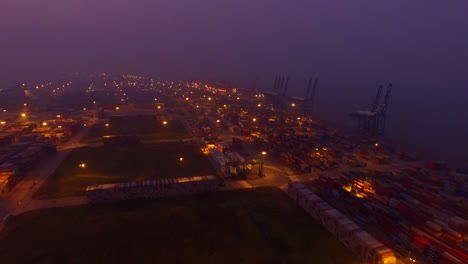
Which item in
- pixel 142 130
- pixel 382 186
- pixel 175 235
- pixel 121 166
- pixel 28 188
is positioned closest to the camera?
pixel 175 235

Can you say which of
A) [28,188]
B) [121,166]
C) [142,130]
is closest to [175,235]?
[121,166]

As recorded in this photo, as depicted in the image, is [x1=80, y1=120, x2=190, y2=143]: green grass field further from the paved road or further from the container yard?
the paved road

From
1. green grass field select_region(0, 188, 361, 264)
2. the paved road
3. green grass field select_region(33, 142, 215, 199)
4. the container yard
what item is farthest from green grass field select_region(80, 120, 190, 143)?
green grass field select_region(0, 188, 361, 264)

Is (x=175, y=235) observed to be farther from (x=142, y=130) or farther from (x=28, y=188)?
(x=142, y=130)

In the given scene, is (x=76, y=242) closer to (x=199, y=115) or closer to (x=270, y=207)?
(x=270, y=207)

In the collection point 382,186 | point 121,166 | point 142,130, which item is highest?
point 382,186

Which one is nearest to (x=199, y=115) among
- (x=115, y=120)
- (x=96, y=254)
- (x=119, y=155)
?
(x=115, y=120)

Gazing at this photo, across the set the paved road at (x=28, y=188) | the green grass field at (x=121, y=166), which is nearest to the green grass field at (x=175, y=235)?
the paved road at (x=28, y=188)
